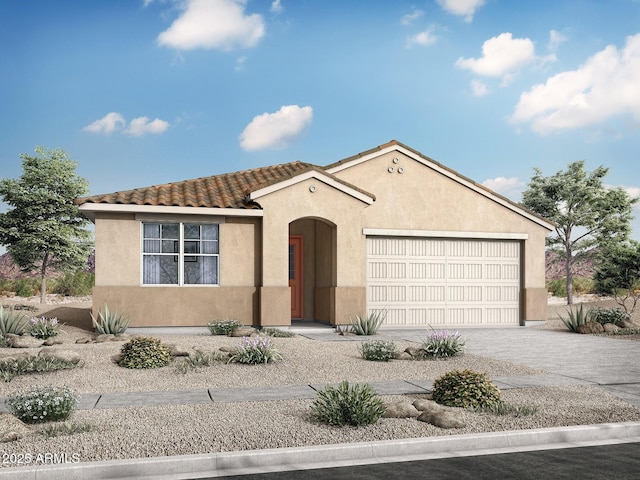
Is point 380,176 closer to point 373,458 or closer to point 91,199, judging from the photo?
point 91,199

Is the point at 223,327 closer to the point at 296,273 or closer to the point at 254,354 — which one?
the point at 296,273

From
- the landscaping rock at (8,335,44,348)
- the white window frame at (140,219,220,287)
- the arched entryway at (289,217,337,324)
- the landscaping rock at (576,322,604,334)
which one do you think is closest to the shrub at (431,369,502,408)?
the landscaping rock at (8,335,44,348)

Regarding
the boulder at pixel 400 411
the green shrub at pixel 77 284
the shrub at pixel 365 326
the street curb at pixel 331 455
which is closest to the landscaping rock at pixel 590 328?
the shrub at pixel 365 326

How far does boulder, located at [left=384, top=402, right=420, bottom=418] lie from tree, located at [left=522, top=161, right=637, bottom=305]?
2675cm

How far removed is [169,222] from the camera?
18.1 m

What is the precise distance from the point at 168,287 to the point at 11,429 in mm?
10969

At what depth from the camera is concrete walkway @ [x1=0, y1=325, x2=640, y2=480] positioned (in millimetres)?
6184

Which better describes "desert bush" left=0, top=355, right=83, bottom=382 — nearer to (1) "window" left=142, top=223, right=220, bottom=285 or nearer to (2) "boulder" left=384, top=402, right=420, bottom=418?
(2) "boulder" left=384, top=402, right=420, bottom=418

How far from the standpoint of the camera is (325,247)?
2020 centimetres

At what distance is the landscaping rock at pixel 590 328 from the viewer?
65.6 feet

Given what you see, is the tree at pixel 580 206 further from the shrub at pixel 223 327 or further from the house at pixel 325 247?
the shrub at pixel 223 327

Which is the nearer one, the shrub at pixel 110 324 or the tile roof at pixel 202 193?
the shrub at pixel 110 324

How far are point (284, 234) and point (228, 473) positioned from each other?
12583 millimetres

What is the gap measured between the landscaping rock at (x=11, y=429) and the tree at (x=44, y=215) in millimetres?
25724
